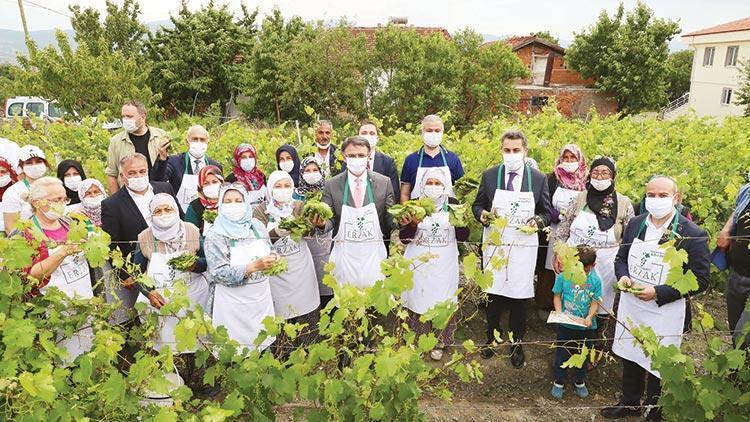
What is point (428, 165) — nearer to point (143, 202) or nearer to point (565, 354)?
point (565, 354)

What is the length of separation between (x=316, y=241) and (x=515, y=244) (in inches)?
62.4

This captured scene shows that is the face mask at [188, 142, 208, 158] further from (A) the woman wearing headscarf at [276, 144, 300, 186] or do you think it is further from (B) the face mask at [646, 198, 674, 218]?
(B) the face mask at [646, 198, 674, 218]

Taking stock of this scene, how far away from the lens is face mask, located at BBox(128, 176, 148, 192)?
379cm

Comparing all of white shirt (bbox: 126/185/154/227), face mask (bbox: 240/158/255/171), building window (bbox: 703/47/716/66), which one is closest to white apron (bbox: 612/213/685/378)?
face mask (bbox: 240/158/255/171)

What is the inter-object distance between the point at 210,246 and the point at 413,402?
5.47 feet

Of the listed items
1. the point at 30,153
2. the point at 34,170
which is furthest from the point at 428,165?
the point at 30,153

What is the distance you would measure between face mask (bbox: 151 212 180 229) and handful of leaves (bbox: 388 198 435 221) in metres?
1.46

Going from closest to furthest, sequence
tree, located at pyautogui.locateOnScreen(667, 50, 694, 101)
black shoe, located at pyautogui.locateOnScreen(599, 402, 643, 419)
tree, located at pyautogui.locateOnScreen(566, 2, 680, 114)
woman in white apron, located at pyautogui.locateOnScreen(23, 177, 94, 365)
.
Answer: woman in white apron, located at pyautogui.locateOnScreen(23, 177, 94, 365) → black shoe, located at pyautogui.locateOnScreen(599, 402, 643, 419) → tree, located at pyautogui.locateOnScreen(566, 2, 680, 114) → tree, located at pyautogui.locateOnScreen(667, 50, 694, 101)

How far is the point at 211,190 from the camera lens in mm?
4020

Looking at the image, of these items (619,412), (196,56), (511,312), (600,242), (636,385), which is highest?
(196,56)

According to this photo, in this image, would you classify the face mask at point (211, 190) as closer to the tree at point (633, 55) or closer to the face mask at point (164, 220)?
the face mask at point (164, 220)

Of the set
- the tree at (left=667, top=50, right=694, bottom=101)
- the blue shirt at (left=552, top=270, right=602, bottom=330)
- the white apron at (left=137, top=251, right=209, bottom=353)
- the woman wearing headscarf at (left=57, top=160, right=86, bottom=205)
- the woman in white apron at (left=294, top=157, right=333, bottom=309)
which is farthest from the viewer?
the tree at (left=667, top=50, right=694, bottom=101)

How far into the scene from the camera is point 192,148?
4992mm

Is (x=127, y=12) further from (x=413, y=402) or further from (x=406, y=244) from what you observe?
(x=413, y=402)
